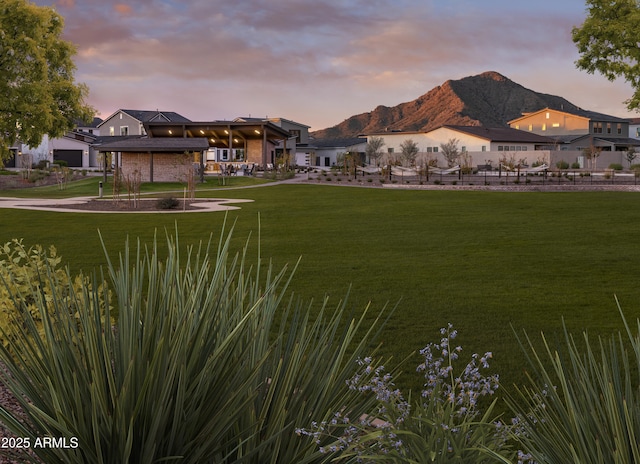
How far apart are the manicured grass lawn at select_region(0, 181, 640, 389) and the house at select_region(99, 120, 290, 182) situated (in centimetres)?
1446

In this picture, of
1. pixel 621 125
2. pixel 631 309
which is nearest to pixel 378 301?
pixel 631 309

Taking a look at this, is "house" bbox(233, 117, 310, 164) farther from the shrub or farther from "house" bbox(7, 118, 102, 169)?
the shrub

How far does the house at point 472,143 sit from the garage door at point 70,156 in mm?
35310

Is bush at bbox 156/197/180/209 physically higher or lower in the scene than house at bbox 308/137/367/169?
lower

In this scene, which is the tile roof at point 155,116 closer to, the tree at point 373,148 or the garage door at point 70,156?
the garage door at point 70,156

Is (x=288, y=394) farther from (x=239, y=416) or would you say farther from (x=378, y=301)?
(x=378, y=301)

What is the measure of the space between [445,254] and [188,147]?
34019 millimetres

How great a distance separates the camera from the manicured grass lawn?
8383mm

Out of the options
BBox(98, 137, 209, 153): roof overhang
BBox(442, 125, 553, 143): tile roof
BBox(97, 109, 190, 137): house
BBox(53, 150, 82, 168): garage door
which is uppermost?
BBox(97, 109, 190, 137): house

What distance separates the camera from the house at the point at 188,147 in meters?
45.9

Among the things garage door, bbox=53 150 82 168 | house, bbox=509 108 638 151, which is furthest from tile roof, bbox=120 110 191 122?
house, bbox=509 108 638 151

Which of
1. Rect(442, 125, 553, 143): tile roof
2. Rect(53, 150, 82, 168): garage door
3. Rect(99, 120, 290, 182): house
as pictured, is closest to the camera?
Rect(99, 120, 290, 182): house

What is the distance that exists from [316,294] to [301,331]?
22.8ft

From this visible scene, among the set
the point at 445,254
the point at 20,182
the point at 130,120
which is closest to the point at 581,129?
the point at 130,120
